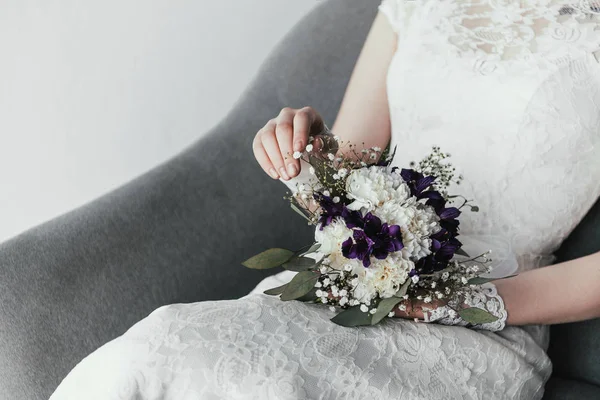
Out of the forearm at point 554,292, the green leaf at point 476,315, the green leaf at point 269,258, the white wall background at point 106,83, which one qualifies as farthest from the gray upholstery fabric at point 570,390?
the white wall background at point 106,83

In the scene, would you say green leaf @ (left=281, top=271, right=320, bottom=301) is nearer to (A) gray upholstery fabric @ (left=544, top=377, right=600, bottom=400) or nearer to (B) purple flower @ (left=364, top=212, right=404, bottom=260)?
Result: (B) purple flower @ (left=364, top=212, right=404, bottom=260)

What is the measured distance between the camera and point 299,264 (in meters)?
1.11

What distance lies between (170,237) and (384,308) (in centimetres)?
70

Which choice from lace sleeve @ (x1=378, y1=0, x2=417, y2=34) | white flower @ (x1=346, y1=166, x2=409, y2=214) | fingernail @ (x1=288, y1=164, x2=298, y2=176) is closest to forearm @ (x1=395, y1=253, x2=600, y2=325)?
white flower @ (x1=346, y1=166, x2=409, y2=214)

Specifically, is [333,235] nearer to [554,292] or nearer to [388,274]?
[388,274]

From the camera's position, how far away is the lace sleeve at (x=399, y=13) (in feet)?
5.07

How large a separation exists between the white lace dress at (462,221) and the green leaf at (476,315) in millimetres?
52

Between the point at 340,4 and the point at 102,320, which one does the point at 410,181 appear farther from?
the point at 340,4

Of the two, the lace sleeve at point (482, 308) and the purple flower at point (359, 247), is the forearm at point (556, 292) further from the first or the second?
the purple flower at point (359, 247)

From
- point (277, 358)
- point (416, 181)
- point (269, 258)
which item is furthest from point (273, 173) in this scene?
point (277, 358)

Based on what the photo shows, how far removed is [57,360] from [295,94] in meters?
0.95

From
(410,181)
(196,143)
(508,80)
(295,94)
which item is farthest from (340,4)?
(410,181)

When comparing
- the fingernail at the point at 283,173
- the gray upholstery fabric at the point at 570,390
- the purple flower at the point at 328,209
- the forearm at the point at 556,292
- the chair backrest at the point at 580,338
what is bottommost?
the gray upholstery fabric at the point at 570,390

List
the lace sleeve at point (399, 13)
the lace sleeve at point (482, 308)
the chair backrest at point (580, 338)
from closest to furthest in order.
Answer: the lace sleeve at point (482, 308)
the chair backrest at point (580, 338)
the lace sleeve at point (399, 13)
